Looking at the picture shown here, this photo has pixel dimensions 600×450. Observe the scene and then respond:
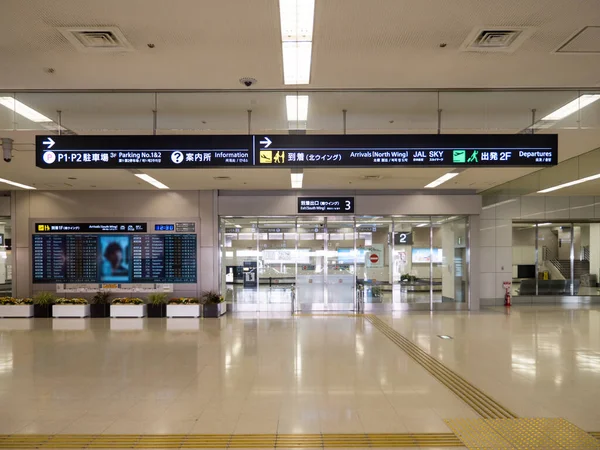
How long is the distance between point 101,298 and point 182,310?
260 centimetres

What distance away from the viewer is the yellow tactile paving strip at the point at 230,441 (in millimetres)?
3926

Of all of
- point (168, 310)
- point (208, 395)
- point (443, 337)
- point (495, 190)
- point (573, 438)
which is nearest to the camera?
point (573, 438)

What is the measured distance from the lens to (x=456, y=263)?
1390cm

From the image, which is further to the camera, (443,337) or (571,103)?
(443,337)

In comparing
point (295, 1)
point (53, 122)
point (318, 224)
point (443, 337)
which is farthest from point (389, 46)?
point (318, 224)

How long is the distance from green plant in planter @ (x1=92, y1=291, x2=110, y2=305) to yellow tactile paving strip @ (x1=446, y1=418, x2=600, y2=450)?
10801mm

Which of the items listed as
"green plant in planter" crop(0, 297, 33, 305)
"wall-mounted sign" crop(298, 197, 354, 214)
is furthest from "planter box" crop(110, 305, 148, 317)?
"wall-mounted sign" crop(298, 197, 354, 214)

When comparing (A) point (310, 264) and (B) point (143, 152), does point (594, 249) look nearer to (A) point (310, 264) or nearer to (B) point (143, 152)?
(A) point (310, 264)

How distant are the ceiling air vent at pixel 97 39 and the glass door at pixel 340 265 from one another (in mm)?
9990

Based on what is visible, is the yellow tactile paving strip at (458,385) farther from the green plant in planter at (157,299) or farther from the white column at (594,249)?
the white column at (594,249)

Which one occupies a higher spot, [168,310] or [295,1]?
[295,1]

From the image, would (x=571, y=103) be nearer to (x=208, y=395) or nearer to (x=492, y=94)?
(x=492, y=94)

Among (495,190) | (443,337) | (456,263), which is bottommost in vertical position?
(443,337)

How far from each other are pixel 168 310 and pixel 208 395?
7.11 m
